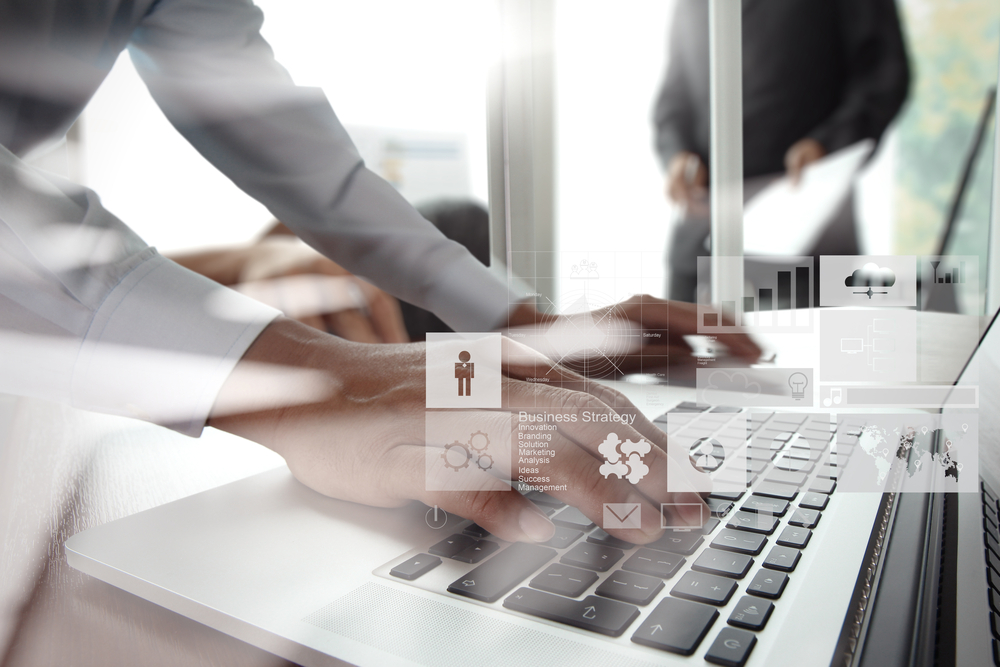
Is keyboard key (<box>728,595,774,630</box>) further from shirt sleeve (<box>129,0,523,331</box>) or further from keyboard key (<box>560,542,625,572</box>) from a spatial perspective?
shirt sleeve (<box>129,0,523,331</box>)

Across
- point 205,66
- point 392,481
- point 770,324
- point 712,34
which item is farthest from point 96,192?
point 712,34

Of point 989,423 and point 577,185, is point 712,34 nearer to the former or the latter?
point 577,185

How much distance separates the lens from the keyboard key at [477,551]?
20cm

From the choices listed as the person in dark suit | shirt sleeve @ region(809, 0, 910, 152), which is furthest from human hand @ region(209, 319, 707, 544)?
shirt sleeve @ region(809, 0, 910, 152)

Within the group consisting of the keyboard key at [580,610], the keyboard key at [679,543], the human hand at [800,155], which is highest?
the human hand at [800,155]

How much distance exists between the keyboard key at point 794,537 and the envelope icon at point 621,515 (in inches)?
2.1

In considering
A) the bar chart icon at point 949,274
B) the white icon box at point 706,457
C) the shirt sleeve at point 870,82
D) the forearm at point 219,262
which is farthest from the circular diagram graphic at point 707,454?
the shirt sleeve at point 870,82

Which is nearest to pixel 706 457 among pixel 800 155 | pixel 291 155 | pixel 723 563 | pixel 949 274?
pixel 723 563

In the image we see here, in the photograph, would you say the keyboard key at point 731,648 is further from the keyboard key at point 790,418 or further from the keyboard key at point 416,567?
the keyboard key at point 790,418

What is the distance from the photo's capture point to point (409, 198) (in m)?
0.44

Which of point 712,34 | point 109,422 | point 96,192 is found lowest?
point 109,422

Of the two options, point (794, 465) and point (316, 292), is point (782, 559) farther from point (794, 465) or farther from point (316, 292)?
point (316, 292)

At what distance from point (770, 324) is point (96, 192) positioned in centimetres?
45

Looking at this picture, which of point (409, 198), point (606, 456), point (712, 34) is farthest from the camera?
point (712, 34)
